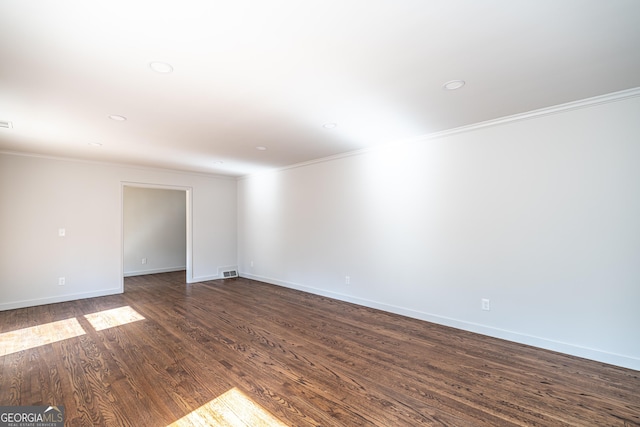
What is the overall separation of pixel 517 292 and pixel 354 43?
9.98ft

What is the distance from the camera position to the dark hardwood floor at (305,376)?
6.51 ft

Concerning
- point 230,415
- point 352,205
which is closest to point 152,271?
point 352,205

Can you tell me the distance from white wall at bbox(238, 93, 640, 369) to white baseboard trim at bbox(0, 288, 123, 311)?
161 inches

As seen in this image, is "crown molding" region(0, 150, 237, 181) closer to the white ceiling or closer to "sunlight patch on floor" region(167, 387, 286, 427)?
the white ceiling

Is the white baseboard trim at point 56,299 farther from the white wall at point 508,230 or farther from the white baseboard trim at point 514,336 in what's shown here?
the white baseboard trim at point 514,336

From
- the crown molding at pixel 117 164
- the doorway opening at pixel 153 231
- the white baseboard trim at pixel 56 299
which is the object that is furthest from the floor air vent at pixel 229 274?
the crown molding at pixel 117 164

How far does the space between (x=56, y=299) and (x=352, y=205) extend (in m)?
5.20

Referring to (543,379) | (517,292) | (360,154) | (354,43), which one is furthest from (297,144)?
(543,379)

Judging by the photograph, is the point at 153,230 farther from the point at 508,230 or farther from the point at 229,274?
the point at 508,230

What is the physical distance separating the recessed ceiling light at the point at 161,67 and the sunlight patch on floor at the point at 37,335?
328 cm

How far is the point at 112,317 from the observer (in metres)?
4.09

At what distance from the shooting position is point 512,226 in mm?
3203

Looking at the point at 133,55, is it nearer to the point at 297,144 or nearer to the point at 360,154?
the point at 297,144

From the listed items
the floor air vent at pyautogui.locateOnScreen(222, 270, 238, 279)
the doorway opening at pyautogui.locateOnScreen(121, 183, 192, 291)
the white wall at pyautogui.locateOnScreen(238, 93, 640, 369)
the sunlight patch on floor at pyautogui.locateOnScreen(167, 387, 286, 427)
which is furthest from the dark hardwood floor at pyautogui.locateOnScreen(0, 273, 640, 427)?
the doorway opening at pyautogui.locateOnScreen(121, 183, 192, 291)
